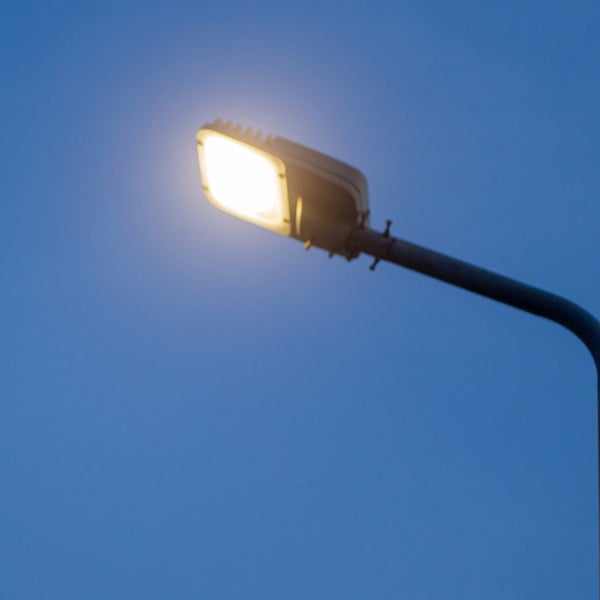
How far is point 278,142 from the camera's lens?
8.01ft

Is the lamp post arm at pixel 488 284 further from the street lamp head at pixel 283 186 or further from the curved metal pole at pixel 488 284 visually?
the street lamp head at pixel 283 186

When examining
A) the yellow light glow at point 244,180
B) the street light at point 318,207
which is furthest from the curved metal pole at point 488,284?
the yellow light glow at point 244,180

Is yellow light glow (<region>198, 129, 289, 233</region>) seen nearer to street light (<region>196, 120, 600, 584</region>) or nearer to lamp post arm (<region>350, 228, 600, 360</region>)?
street light (<region>196, 120, 600, 584</region>)

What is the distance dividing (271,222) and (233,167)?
0.28 metres

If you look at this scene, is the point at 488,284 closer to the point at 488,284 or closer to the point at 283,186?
the point at 488,284

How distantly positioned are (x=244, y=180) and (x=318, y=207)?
12.4 inches

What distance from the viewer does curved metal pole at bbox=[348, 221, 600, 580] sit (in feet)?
7.76

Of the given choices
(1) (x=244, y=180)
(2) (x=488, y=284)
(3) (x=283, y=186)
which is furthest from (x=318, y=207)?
(2) (x=488, y=284)

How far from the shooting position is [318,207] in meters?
2.58

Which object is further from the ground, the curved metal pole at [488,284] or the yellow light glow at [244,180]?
the yellow light glow at [244,180]

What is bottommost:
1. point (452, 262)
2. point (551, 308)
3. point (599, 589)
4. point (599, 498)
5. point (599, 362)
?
point (599, 589)

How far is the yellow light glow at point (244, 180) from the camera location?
2.43 metres

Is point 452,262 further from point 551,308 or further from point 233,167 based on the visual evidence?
point 233,167

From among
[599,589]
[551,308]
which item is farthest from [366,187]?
[599,589]
